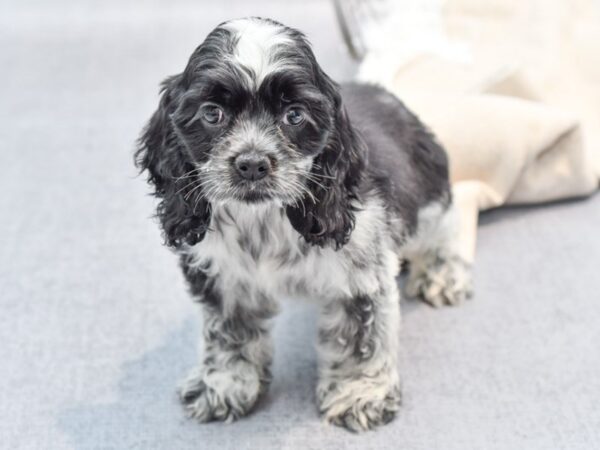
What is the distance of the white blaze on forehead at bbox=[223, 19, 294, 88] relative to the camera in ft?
7.07

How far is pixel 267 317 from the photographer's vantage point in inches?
109

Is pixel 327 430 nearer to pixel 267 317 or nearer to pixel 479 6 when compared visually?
pixel 267 317

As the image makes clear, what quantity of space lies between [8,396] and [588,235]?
7.35 feet

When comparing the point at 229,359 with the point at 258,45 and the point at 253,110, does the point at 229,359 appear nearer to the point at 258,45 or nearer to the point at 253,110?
the point at 253,110

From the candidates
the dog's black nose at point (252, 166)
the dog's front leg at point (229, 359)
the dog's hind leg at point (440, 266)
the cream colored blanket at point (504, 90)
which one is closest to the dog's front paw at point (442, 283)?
the dog's hind leg at point (440, 266)

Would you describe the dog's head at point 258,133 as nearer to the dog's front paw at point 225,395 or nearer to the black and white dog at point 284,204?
the black and white dog at point 284,204

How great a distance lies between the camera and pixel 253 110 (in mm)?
2219

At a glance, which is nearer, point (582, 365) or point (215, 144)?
point (215, 144)

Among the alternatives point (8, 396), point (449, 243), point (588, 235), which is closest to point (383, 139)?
point (449, 243)

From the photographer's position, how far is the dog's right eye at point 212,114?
222 cm

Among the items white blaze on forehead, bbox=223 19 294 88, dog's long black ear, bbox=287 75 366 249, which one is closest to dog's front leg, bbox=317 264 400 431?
dog's long black ear, bbox=287 75 366 249

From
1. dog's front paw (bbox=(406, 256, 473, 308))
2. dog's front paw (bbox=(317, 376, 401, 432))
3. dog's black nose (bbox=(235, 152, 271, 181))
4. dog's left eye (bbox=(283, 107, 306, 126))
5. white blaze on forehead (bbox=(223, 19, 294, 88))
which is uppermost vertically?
white blaze on forehead (bbox=(223, 19, 294, 88))

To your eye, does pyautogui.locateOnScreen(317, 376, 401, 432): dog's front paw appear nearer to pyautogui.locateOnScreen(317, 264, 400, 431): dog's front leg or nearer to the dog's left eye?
pyautogui.locateOnScreen(317, 264, 400, 431): dog's front leg

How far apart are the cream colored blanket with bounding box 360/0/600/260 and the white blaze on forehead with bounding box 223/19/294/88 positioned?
1.45m
